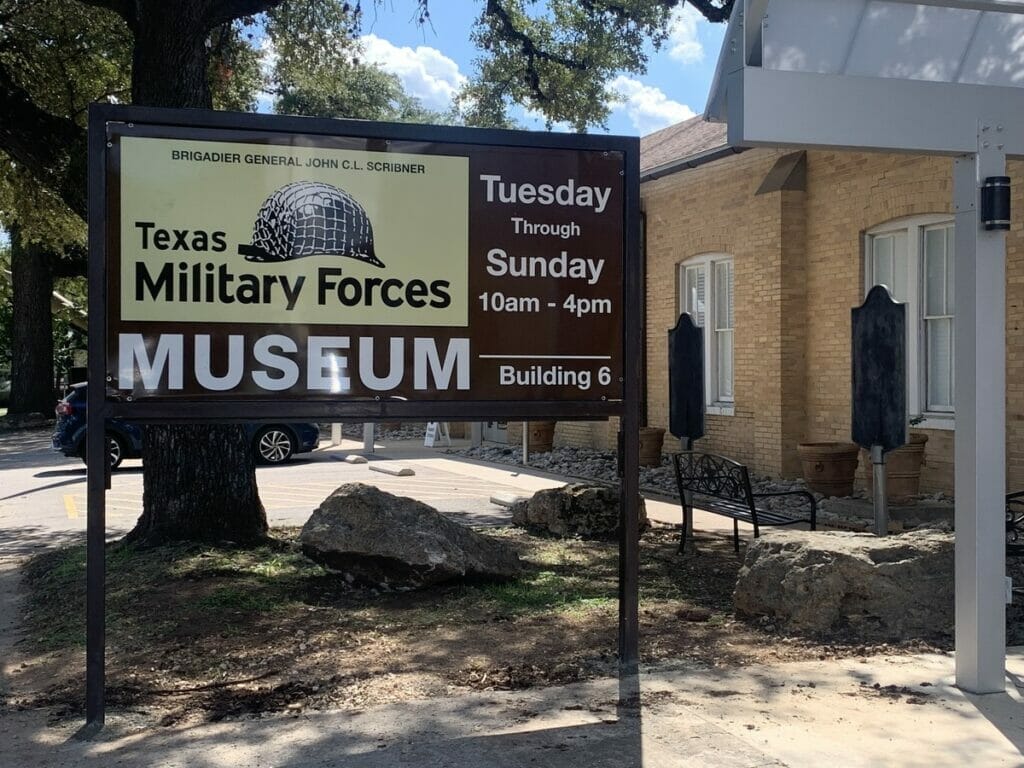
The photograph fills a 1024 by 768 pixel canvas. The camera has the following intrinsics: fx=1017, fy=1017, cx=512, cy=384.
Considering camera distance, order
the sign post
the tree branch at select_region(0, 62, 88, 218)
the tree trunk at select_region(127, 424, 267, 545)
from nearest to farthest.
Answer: the sign post < the tree trunk at select_region(127, 424, 267, 545) < the tree branch at select_region(0, 62, 88, 218)

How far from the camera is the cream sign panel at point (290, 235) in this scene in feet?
15.3

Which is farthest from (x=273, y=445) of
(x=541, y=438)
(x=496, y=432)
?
(x=496, y=432)

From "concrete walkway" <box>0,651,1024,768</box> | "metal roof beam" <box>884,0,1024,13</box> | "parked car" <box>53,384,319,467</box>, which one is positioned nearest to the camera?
"concrete walkway" <box>0,651,1024,768</box>

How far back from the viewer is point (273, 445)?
59.3 ft

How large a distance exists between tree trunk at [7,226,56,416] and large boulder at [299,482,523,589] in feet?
87.6

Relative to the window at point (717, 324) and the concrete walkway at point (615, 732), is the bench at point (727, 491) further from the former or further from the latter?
the window at point (717, 324)

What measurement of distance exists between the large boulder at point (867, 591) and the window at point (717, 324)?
878cm

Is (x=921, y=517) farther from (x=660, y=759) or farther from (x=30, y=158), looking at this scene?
(x=30, y=158)

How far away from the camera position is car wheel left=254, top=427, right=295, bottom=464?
18.0 meters

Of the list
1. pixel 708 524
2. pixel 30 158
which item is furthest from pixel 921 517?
pixel 30 158

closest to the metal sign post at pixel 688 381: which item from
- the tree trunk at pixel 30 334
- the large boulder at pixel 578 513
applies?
the large boulder at pixel 578 513

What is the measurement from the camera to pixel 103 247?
455 cm

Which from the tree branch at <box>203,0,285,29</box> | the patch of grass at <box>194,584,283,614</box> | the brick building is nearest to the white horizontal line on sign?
the patch of grass at <box>194,584,283,614</box>

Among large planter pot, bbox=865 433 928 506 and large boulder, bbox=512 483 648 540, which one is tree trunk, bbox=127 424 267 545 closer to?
large boulder, bbox=512 483 648 540
